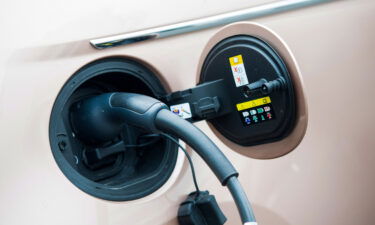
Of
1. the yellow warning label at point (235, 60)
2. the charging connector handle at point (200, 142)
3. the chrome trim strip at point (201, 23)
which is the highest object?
the chrome trim strip at point (201, 23)

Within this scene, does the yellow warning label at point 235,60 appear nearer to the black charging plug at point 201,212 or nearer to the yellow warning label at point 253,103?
the yellow warning label at point 253,103

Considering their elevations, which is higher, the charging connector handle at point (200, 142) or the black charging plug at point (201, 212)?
the charging connector handle at point (200, 142)

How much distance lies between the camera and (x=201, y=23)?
0.80m

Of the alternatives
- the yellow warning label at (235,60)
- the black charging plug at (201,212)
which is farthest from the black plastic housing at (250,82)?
the black charging plug at (201,212)

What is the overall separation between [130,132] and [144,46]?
0.18 m

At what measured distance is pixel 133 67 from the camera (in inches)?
30.8

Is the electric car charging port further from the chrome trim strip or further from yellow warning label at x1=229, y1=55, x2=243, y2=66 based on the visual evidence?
yellow warning label at x1=229, y1=55, x2=243, y2=66

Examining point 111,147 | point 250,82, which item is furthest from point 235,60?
point 111,147

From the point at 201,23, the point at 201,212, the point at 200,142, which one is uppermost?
the point at 201,23

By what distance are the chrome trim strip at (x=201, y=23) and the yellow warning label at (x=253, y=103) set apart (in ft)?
0.55

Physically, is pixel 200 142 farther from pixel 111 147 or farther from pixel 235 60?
pixel 111 147

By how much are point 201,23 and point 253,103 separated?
0.18 m

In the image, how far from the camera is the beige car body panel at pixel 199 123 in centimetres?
64

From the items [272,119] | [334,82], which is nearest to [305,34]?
[334,82]
